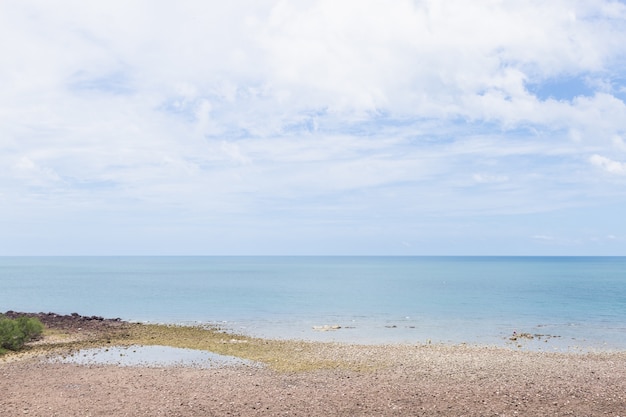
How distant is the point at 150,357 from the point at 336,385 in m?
13.6

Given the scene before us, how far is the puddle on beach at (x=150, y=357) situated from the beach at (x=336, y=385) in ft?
4.48

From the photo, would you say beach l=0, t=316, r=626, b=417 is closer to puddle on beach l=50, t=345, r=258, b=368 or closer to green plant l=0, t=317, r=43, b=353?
green plant l=0, t=317, r=43, b=353

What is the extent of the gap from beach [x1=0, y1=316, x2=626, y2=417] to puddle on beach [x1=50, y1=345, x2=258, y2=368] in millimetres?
1365

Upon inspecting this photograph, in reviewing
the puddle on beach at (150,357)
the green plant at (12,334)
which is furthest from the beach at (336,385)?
the puddle on beach at (150,357)

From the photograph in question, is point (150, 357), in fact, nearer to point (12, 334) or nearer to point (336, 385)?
point (12, 334)

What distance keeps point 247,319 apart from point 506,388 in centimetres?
3433

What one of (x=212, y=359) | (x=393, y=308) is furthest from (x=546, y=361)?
(x=393, y=308)

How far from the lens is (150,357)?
30922 mm

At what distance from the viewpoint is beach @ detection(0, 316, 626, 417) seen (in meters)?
18.7

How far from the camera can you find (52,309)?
63594mm

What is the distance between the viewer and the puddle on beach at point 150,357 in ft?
94.3

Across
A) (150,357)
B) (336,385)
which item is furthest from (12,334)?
(336,385)

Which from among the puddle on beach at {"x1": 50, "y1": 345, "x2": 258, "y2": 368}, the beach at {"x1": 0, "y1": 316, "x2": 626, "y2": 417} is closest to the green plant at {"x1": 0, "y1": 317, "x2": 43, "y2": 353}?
the beach at {"x1": 0, "y1": 316, "x2": 626, "y2": 417}

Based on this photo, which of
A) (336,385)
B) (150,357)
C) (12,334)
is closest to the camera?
(336,385)
